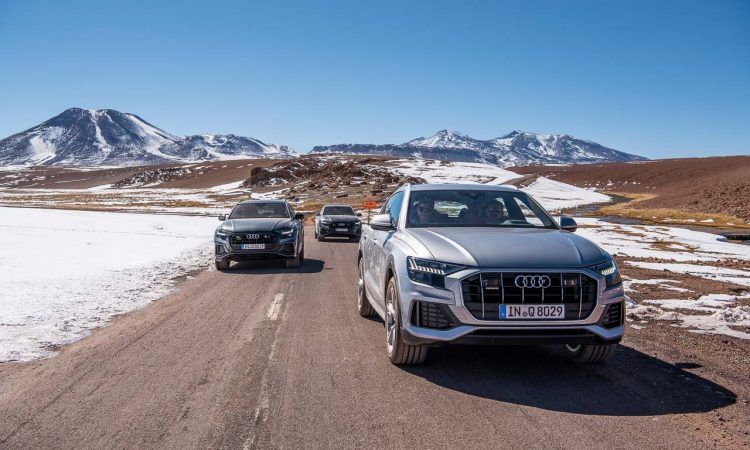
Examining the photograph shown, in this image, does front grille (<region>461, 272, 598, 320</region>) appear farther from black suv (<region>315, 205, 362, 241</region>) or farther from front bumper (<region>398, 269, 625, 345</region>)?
black suv (<region>315, 205, 362, 241</region>)

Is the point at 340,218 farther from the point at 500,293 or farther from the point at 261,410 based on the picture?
the point at 261,410

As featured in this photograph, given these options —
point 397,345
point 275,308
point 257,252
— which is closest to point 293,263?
point 257,252

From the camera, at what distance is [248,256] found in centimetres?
1334

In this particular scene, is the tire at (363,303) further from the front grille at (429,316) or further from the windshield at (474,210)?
the front grille at (429,316)

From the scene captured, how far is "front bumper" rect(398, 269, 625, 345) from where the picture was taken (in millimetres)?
4969

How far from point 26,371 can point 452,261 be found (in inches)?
161

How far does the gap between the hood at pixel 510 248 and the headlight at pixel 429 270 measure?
6 cm

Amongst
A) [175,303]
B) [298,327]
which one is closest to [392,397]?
[298,327]

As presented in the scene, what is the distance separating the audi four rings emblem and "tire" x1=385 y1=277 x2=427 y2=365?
1.11 meters

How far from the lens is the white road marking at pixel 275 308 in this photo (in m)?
8.21

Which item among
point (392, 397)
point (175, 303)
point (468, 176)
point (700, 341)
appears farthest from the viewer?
point (468, 176)

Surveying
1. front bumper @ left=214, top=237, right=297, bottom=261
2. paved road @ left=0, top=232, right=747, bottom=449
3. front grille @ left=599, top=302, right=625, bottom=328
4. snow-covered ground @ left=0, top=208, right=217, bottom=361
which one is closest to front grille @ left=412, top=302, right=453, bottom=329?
paved road @ left=0, top=232, right=747, bottom=449

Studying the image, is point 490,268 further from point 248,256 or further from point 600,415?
point 248,256

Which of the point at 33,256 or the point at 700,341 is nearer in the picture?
the point at 700,341
